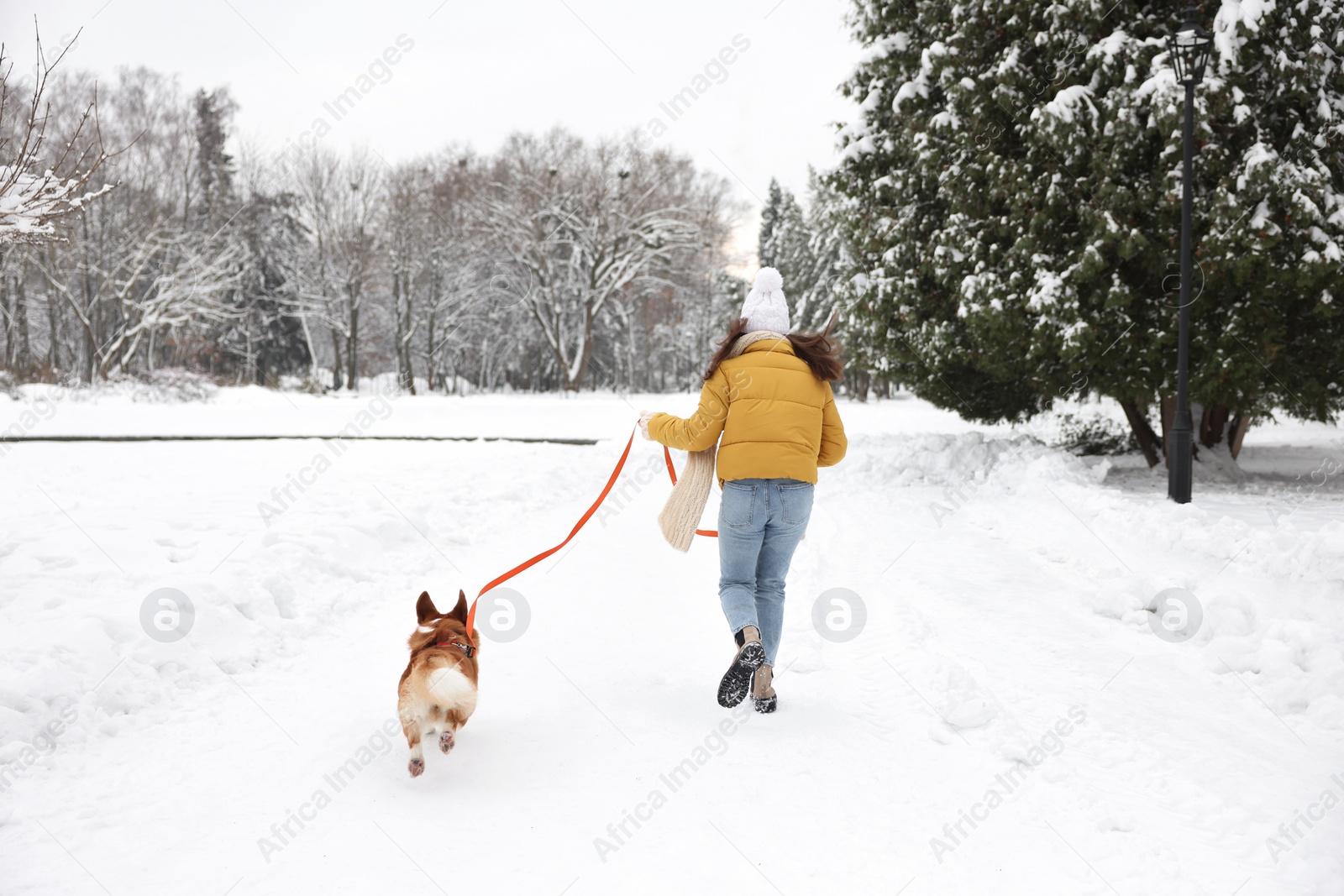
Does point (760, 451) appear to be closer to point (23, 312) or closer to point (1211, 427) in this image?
point (1211, 427)

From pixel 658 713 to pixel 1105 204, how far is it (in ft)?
33.0

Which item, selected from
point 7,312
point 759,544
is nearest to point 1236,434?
point 759,544

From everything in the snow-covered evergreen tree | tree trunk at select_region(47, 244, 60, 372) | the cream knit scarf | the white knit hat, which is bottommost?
tree trunk at select_region(47, 244, 60, 372)

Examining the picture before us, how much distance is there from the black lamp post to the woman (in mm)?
6626

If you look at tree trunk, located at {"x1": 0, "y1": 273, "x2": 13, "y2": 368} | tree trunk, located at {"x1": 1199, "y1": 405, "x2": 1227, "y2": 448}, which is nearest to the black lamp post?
tree trunk, located at {"x1": 1199, "y1": 405, "x2": 1227, "y2": 448}

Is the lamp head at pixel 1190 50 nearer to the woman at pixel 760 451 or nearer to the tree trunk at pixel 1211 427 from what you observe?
the tree trunk at pixel 1211 427

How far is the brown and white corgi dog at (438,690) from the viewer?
3535 mm

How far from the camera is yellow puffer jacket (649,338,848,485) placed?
4207mm

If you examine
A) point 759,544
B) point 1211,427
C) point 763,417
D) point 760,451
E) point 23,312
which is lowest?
point 23,312

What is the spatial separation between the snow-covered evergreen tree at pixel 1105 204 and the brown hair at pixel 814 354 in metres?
8.09

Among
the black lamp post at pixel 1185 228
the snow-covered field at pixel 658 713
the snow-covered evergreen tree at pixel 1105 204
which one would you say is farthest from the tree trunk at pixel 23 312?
the black lamp post at pixel 1185 228

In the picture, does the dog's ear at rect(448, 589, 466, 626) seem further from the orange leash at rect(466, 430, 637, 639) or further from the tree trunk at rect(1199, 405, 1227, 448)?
the tree trunk at rect(1199, 405, 1227, 448)

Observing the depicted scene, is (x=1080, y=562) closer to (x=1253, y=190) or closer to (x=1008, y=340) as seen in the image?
(x=1008, y=340)

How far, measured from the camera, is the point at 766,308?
177 inches
